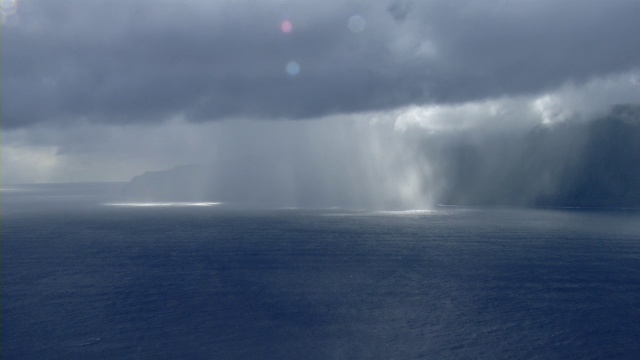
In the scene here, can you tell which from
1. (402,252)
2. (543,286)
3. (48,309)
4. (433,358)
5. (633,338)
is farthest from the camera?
(402,252)

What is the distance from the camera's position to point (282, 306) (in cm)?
8269

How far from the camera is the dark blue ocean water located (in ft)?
208

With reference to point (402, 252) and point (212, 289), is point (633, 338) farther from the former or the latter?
point (402, 252)

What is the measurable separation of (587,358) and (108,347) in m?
59.5

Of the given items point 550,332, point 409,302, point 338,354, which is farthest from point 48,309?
point 550,332

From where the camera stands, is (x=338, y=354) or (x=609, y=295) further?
(x=609, y=295)

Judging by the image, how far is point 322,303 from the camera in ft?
278

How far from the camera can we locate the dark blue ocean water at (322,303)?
63.5 m

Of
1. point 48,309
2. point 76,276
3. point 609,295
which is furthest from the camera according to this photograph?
point 76,276

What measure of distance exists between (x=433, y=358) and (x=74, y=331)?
48899mm

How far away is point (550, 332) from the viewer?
69062mm

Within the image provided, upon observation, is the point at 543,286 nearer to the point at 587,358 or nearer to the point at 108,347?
the point at 587,358

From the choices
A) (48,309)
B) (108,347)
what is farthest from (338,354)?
(48,309)

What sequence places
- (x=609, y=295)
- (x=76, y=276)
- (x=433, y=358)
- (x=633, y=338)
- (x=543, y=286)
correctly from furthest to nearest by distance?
(x=76, y=276) → (x=543, y=286) → (x=609, y=295) → (x=633, y=338) → (x=433, y=358)
